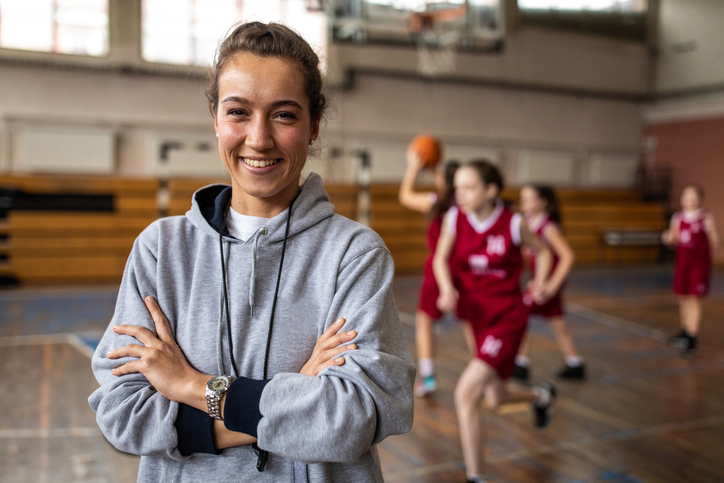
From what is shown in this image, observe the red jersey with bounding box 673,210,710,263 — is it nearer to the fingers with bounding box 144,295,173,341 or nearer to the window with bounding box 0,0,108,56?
the fingers with bounding box 144,295,173,341

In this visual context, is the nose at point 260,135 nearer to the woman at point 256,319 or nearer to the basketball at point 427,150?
the woman at point 256,319

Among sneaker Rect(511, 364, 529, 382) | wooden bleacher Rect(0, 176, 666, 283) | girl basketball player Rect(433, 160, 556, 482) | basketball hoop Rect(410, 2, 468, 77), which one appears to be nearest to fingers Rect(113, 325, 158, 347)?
girl basketball player Rect(433, 160, 556, 482)

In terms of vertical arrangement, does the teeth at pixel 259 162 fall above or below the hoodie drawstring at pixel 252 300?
above

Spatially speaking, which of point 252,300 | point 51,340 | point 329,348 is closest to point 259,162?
point 252,300

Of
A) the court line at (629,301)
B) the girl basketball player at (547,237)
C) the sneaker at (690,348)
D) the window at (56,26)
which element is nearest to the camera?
the girl basketball player at (547,237)

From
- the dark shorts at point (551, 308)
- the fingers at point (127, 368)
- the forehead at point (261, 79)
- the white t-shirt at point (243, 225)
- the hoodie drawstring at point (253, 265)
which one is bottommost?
the dark shorts at point (551, 308)

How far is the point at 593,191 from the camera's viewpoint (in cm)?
1147

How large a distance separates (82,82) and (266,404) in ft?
27.0

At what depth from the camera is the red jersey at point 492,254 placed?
9.77 feet

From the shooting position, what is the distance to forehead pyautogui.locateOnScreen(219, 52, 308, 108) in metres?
1.07

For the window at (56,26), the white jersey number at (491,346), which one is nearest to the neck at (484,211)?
the white jersey number at (491,346)

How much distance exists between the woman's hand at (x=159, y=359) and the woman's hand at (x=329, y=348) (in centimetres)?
18

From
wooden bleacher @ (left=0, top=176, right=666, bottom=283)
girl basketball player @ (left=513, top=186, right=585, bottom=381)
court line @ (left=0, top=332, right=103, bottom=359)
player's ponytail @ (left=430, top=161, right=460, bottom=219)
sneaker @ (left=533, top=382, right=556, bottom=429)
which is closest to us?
sneaker @ (left=533, top=382, right=556, bottom=429)

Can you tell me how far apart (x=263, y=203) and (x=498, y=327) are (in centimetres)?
188
